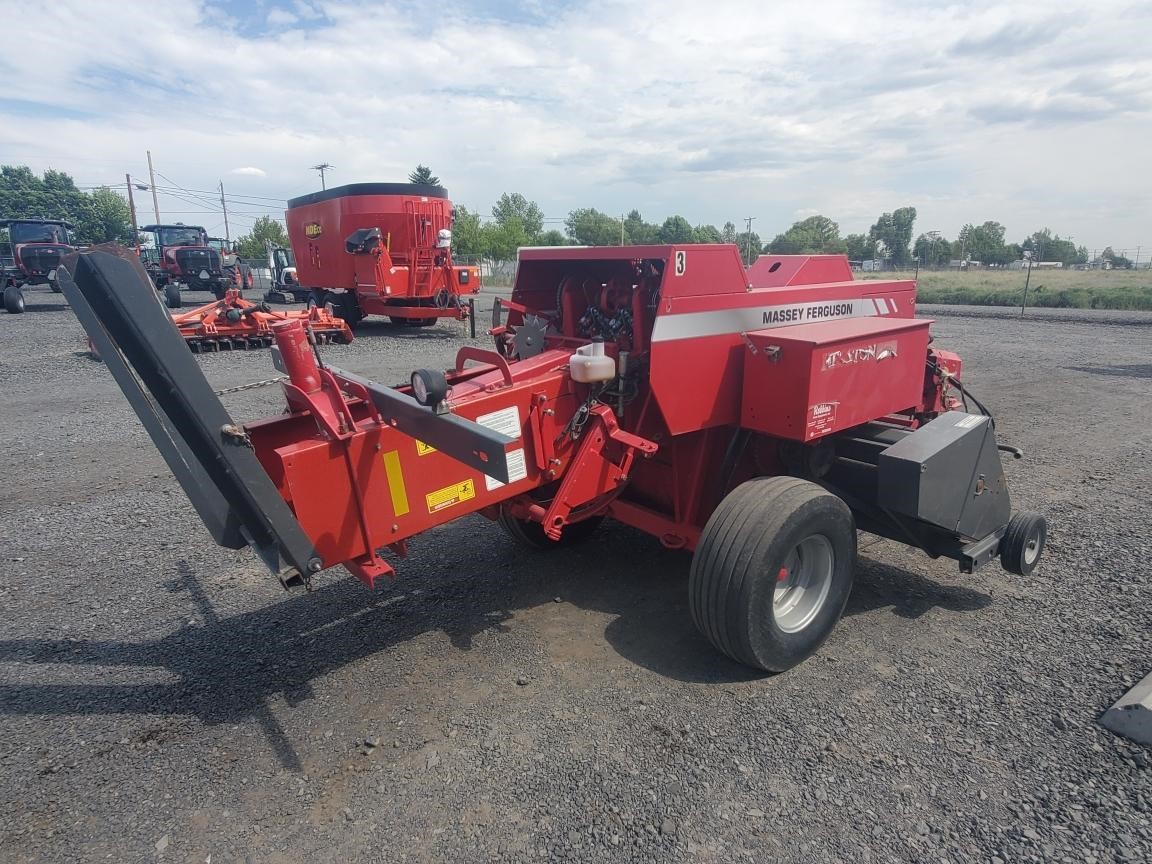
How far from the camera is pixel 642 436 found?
3.89m

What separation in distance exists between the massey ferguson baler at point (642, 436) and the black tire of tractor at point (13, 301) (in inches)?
899

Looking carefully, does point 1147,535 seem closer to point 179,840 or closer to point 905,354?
point 905,354

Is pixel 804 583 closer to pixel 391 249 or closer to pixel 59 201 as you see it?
pixel 391 249

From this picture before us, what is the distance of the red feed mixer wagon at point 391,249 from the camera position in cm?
1537

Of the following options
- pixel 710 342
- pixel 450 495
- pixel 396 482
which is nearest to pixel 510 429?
pixel 450 495

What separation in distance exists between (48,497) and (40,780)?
397cm

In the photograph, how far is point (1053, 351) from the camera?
555 inches

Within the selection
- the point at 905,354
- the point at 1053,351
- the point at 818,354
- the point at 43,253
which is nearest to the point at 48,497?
the point at 818,354

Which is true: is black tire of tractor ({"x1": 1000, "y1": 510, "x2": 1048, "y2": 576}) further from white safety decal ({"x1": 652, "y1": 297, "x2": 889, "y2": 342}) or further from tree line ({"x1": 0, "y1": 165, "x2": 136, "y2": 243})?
tree line ({"x1": 0, "y1": 165, "x2": 136, "y2": 243})

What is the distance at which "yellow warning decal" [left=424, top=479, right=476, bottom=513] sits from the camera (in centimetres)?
316

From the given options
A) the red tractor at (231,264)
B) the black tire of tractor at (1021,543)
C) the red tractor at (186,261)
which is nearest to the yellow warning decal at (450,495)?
the black tire of tractor at (1021,543)

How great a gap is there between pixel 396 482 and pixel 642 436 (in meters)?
1.43

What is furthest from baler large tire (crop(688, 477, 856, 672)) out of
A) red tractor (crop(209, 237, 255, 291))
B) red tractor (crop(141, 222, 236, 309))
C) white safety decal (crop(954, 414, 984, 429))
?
red tractor (crop(209, 237, 255, 291))

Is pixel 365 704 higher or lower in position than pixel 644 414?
lower
